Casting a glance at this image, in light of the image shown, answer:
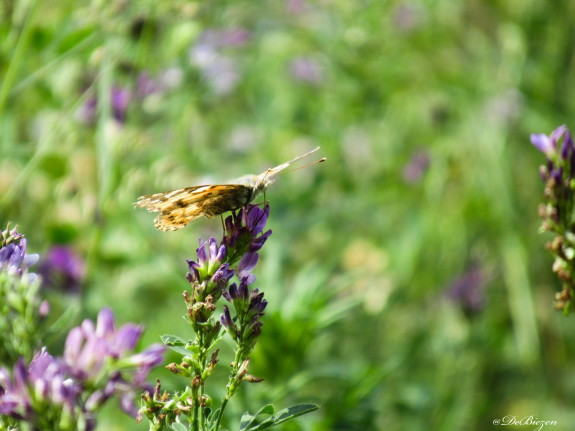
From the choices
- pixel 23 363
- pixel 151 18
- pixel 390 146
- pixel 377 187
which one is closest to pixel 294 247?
pixel 377 187

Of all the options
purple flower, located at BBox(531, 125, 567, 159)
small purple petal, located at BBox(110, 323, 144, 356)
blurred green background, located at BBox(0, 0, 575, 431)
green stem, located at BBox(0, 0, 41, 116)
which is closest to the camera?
small purple petal, located at BBox(110, 323, 144, 356)

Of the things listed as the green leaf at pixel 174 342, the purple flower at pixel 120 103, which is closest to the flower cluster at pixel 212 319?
the green leaf at pixel 174 342

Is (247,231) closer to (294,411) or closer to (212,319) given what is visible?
(212,319)

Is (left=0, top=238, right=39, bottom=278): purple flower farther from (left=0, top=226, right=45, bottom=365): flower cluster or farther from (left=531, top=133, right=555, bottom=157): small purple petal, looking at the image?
(left=531, top=133, right=555, bottom=157): small purple petal

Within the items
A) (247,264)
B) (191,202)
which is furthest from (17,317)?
(191,202)

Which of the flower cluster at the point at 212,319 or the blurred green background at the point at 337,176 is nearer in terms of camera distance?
the flower cluster at the point at 212,319

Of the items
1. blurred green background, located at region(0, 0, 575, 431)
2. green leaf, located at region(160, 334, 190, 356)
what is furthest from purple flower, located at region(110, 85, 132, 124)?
green leaf, located at region(160, 334, 190, 356)

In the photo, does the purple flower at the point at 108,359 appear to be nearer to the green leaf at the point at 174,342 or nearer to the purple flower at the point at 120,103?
the green leaf at the point at 174,342
